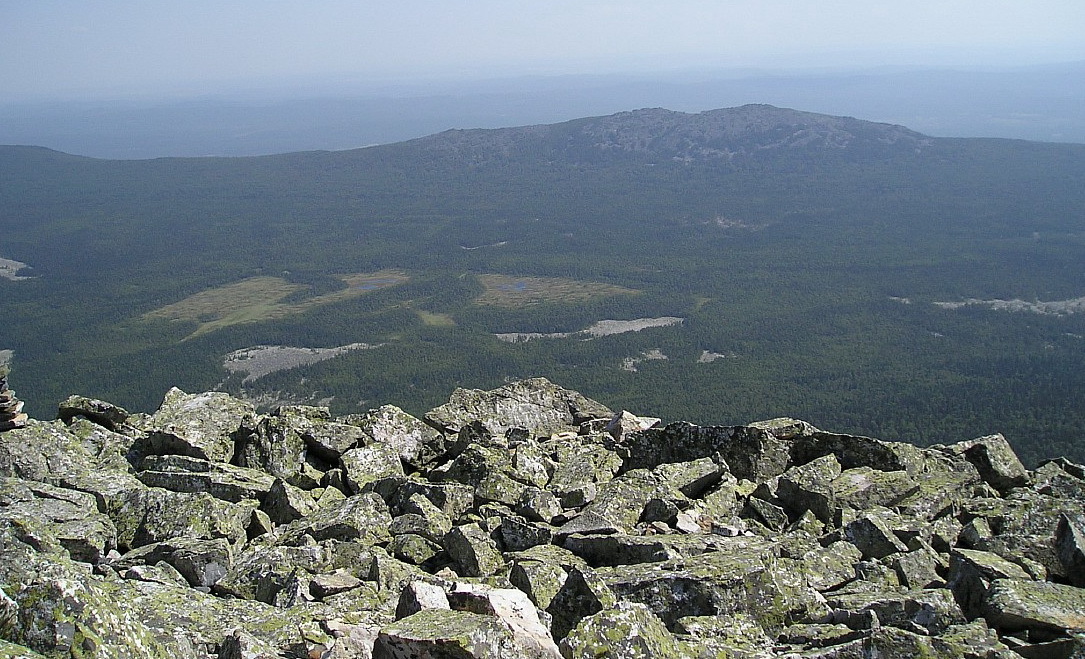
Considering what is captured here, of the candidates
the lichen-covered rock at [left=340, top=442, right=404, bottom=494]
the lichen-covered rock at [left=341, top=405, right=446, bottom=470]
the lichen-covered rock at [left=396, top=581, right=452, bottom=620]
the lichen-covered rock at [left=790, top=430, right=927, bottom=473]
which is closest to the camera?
the lichen-covered rock at [left=396, top=581, right=452, bottom=620]

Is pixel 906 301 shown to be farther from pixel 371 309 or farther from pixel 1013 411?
pixel 371 309

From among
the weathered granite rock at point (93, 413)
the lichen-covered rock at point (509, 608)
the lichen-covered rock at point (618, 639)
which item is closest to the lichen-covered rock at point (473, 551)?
the lichen-covered rock at point (509, 608)

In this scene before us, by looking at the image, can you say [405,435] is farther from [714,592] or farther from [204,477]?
[714,592]

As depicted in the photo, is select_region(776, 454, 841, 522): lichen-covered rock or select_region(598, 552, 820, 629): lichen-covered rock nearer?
select_region(598, 552, 820, 629): lichen-covered rock

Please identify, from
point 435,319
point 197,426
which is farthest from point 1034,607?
point 435,319

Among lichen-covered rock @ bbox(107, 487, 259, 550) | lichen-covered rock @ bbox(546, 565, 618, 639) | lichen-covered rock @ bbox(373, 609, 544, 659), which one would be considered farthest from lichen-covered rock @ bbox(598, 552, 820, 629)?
lichen-covered rock @ bbox(107, 487, 259, 550)

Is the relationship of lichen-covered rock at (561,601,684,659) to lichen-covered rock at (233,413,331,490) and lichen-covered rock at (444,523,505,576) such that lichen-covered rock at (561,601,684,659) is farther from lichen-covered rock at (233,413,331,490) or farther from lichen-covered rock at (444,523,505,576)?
lichen-covered rock at (233,413,331,490)
